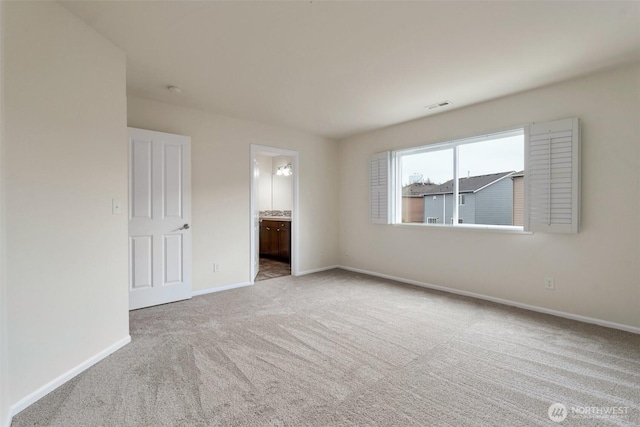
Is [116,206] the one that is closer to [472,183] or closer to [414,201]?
[414,201]

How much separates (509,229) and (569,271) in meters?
0.68

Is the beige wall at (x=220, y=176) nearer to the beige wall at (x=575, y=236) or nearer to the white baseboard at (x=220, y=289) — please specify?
the white baseboard at (x=220, y=289)

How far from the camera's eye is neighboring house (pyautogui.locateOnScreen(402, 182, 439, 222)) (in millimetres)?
4445

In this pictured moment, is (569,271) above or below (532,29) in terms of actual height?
below

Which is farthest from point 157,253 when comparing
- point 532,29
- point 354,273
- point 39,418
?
point 532,29

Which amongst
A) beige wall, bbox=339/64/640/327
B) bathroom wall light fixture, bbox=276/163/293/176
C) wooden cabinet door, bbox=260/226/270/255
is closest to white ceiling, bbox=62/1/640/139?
beige wall, bbox=339/64/640/327

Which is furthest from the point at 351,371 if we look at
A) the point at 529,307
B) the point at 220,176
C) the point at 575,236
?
the point at 220,176

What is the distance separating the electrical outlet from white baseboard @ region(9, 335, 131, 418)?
165 inches

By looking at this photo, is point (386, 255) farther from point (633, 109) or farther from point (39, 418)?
point (39, 418)

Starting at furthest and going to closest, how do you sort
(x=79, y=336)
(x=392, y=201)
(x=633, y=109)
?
(x=392, y=201)
(x=633, y=109)
(x=79, y=336)

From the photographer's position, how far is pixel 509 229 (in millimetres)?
3406

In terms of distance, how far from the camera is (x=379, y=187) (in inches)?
189

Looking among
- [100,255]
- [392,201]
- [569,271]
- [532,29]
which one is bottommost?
[569,271]

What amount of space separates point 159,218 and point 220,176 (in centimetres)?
99
